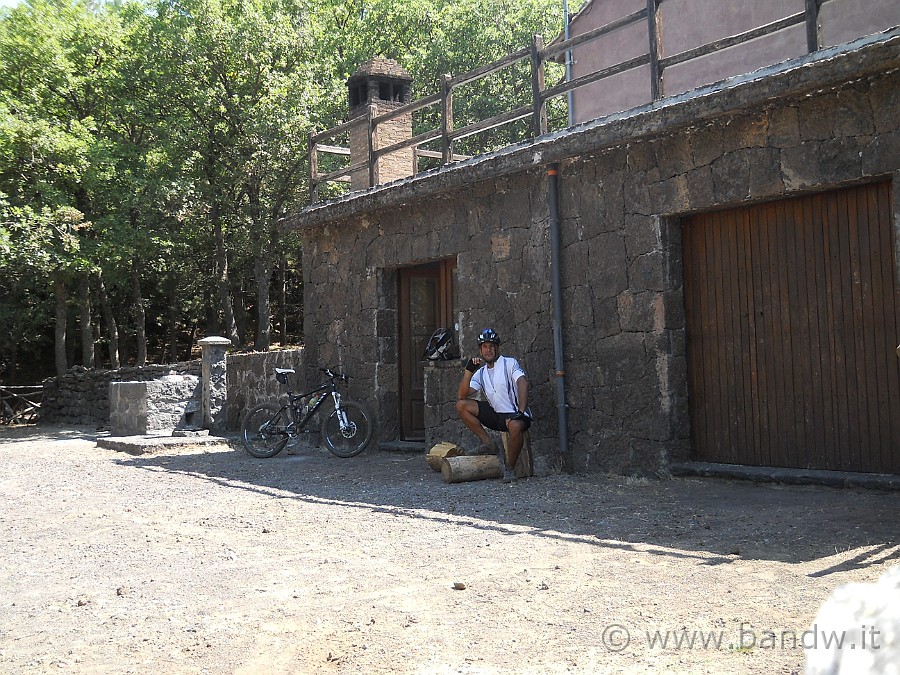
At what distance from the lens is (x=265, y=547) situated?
5398 mm

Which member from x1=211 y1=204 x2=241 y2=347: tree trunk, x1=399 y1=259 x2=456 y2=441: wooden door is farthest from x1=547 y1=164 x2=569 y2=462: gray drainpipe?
x1=211 y1=204 x2=241 y2=347: tree trunk

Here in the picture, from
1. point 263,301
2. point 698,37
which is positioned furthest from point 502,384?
point 263,301

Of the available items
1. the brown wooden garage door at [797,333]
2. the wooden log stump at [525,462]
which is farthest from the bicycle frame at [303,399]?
the brown wooden garage door at [797,333]

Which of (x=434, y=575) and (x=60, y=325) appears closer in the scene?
(x=434, y=575)

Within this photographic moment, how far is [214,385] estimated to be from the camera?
13445 mm

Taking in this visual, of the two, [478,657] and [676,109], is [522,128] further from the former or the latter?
[478,657]

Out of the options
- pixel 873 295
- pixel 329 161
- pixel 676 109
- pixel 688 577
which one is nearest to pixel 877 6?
pixel 676 109

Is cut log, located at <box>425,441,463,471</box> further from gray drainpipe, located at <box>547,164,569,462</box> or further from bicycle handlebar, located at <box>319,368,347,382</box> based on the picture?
bicycle handlebar, located at <box>319,368,347,382</box>

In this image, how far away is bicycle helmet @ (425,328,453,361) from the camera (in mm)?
9602

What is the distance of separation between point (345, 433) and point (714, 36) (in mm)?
6224

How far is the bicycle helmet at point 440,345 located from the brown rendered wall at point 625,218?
0.35 metres

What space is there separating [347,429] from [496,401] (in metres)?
2.98

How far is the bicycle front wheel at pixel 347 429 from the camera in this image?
10.3 metres

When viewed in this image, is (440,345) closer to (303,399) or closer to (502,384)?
(502,384)
